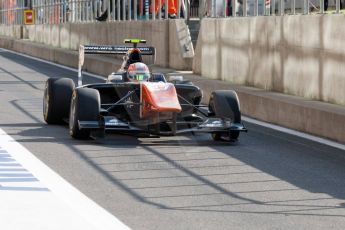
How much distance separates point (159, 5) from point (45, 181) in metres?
22.1

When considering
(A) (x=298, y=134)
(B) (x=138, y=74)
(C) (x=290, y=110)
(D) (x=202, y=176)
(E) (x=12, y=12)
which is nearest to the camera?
(D) (x=202, y=176)

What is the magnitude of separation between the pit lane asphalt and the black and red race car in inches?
8.2

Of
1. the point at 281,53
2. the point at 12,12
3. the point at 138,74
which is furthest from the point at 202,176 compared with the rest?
the point at 12,12

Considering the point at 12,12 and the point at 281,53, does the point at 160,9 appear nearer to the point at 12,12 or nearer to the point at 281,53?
the point at 281,53

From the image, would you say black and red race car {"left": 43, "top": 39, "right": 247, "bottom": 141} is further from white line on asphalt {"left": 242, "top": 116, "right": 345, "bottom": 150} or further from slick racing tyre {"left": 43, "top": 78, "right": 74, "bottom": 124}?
white line on asphalt {"left": 242, "top": 116, "right": 345, "bottom": 150}

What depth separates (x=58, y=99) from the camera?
17.5m

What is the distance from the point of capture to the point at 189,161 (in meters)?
13.7

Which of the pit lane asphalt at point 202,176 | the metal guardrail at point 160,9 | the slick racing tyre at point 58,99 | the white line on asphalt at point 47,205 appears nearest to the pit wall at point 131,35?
the metal guardrail at point 160,9

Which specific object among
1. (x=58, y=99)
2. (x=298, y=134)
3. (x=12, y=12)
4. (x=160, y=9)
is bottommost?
(x=298, y=134)

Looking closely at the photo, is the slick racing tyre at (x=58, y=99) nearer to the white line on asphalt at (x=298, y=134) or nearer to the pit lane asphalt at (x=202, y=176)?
the pit lane asphalt at (x=202, y=176)

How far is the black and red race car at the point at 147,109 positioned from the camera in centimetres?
1536

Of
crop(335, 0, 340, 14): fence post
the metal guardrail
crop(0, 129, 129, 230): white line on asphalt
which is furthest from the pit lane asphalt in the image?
the metal guardrail

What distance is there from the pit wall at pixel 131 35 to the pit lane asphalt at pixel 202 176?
1235 cm

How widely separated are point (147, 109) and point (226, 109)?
1033mm
